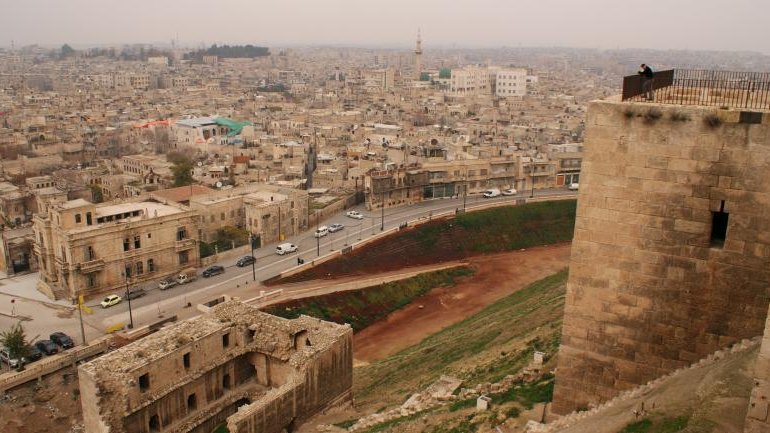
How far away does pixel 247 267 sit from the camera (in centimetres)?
5053

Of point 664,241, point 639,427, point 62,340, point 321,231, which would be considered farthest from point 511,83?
point 639,427

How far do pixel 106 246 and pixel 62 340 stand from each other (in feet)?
28.2

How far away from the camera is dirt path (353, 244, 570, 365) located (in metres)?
43.7

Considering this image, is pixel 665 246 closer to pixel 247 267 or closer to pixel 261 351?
pixel 261 351

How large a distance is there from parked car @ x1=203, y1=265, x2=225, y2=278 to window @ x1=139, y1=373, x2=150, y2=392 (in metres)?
25.5

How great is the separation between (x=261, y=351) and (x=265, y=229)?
2872 centimetres

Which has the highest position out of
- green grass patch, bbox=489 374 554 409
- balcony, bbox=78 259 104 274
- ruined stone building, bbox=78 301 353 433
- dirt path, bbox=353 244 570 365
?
green grass patch, bbox=489 374 554 409

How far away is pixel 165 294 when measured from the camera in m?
45.2

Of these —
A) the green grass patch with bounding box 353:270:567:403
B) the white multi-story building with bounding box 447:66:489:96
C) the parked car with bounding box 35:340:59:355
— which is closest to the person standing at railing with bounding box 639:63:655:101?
the green grass patch with bounding box 353:270:567:403

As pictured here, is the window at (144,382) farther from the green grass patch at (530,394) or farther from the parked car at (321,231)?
the parked car at (321,231)

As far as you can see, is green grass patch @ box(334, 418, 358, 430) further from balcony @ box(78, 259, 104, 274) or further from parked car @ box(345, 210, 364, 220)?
parked car @ box(345, 210, 364, 220)

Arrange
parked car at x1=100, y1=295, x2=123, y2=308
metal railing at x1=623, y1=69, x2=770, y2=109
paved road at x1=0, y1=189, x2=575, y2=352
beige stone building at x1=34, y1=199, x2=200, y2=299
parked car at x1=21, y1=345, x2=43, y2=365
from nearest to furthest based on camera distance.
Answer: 1. metal railing at x1=623, y1=69, x2=770, y2=109
2. parked car at x1=21, y1=345, x2=43, y2=365
3. paved road at x1=0, y1=189, x2=575, y2=352
4. parked car at x1=100, y1=295, x2=123, y2=308
5. beige stone building at x1=34, y1=199, x2=200, y2=299

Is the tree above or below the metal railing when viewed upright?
below

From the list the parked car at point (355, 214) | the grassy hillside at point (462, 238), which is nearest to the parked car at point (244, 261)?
the grassy hillside at point (462, 238)
